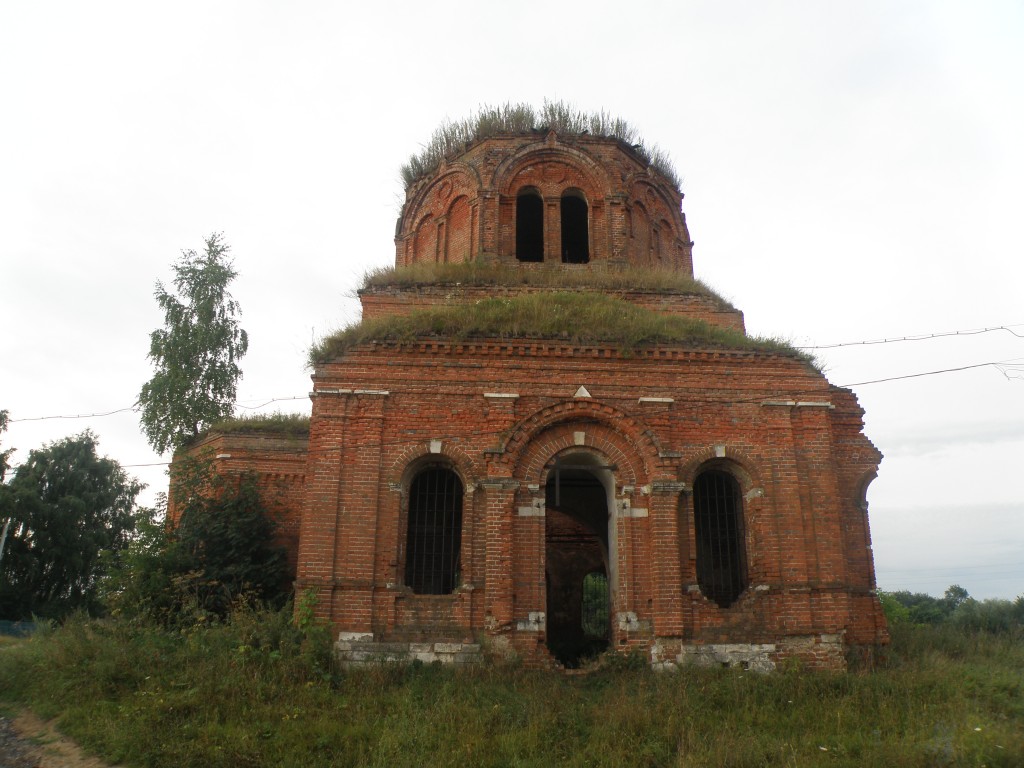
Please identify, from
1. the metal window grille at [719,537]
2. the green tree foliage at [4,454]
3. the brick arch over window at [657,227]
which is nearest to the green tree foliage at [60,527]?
the green tree foliage at [4,454]

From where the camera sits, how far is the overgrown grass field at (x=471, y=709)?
812 centimetres

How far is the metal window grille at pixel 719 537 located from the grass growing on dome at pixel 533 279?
13.3ft

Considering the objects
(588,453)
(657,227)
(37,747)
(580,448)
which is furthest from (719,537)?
(37,747)

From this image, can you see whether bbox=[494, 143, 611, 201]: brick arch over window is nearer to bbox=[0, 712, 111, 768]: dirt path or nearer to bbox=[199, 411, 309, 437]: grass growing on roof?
bbox=[199, 411, 309, 437]: grass growing on roof

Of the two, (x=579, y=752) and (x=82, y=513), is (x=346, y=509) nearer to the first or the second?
(x=579, y=752)

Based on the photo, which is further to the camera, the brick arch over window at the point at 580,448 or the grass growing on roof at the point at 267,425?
the grass growing on roof at the point at 267,425

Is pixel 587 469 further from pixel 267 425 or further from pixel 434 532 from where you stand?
pixel 267 425

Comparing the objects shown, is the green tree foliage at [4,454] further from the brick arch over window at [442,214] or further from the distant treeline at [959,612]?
the distant treeline at [959,612]

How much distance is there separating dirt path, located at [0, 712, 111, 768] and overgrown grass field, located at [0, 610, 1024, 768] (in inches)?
5.8

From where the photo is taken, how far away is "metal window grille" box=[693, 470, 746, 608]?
12.5m

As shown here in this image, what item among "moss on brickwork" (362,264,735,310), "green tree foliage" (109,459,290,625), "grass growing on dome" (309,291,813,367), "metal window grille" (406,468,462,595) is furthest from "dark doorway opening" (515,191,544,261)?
"green tree foliage" (109,459,290,625)

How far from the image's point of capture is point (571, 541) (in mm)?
19828

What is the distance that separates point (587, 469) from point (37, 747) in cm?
866

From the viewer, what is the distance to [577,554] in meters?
20.0
